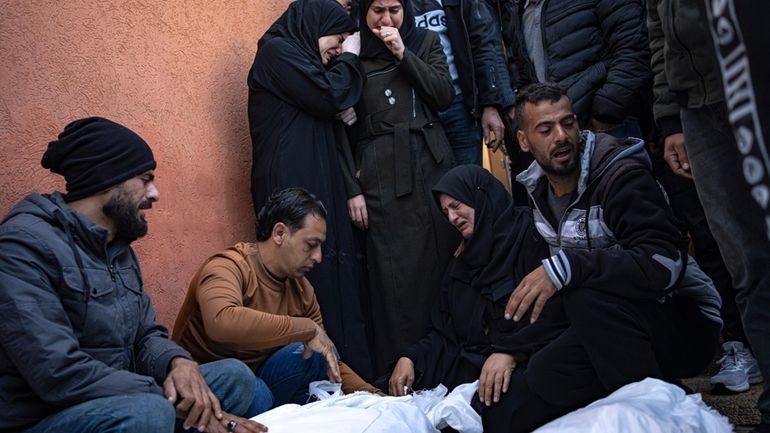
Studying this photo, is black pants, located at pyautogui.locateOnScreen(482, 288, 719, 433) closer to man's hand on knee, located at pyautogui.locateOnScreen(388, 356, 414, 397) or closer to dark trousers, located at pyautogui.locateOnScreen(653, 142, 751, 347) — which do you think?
man's hand on knee, located at pyautogui.locateOnScreen(388, 356, 414, 397)

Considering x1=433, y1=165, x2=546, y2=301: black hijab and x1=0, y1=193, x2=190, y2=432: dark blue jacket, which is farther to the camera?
x1=433, y1=165, x2=546, y2=301: black hijab

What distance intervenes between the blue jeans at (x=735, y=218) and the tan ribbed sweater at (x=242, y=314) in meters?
1.61

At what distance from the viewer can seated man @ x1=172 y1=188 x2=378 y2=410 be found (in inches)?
128

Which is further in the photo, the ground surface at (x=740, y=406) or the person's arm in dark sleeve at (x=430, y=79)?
the person's arm in dark sleeve at (x=430, y=79)

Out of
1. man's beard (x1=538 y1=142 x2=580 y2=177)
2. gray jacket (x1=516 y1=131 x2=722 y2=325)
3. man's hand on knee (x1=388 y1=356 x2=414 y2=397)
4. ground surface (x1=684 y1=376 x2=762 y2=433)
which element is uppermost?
man's beard (x1=538 y1=142 x2=580 y2=177)

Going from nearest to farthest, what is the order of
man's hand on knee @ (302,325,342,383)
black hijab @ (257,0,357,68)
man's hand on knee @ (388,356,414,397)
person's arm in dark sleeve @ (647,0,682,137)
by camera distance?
person's arm in dark sleeve @ (647,0,682,137), man's hand on knee @ (302,325,342,383), man's hand on knee @ (388,356,414,397), black hijab @ (257,0,357,68)

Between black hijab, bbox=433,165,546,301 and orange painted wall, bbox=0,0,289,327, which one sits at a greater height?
orange painted wall, bbox=0,0,289,327

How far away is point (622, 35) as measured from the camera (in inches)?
160

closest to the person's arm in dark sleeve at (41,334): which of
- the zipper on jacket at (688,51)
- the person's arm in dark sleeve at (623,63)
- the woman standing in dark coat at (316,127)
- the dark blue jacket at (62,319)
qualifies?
the dark blue jacket at (62,319)

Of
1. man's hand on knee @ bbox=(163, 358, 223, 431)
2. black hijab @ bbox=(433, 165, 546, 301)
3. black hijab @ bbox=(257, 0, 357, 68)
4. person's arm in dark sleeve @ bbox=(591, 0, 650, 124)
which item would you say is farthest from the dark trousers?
man's hand on knee @ bbox=(163, 358, 223, 431)

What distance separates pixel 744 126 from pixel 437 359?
105 inches

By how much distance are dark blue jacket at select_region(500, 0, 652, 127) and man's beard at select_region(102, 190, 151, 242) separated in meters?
2.20

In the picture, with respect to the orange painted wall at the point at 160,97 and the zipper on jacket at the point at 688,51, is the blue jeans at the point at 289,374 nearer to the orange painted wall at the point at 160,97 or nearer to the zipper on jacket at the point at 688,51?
the orange painted wall at the point at 160,97

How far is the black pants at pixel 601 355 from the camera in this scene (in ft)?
9.78
